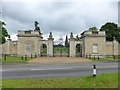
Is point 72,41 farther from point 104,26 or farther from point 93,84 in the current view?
point 104,26

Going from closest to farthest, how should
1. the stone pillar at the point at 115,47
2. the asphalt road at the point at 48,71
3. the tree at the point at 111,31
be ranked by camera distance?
1. the asphalt road at the point at 48,71
2. the stone pillar at the point at 115,47
3. the tree at the point at 111,31

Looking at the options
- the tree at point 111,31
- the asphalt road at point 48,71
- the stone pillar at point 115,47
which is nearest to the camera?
the asphalt road at point 48,71

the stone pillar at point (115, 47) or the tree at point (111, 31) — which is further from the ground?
the tree at point (111, 31)

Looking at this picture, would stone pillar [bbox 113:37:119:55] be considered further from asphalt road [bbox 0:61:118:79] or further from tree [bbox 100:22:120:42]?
asphalt road [bbox 0:61:118:79]

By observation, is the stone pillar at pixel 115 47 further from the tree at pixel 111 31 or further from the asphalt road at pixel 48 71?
the asphalt road at pixel 48 71

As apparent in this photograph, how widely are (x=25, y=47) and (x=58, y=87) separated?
75.9ft

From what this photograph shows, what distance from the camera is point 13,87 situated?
5738mm

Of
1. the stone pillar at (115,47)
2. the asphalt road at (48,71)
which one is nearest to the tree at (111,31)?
the stone pillar at (115,47)

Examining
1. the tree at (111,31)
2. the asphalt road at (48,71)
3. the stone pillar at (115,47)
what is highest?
the tree at (111,31)

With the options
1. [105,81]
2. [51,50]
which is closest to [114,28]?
[51,50]

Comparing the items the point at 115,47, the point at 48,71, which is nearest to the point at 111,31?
the point at 115,47

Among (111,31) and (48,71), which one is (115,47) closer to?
(111,31)

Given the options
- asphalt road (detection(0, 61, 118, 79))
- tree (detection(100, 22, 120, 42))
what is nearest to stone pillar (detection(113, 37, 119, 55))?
tree (detection(100, 22, 120, 42))

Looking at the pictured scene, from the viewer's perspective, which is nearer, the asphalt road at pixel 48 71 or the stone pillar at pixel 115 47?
the asphalt road at pixel 48 71
